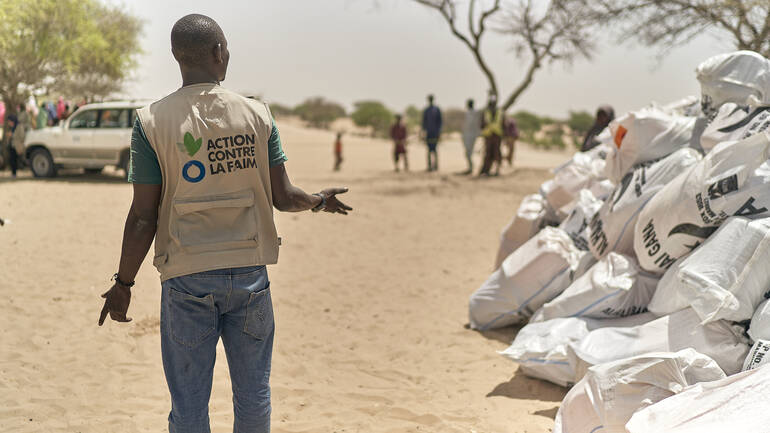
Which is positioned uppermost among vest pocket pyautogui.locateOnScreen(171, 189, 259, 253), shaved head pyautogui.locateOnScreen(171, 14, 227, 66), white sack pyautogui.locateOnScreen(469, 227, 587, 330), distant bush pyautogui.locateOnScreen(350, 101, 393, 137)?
distant bush pyautogui.locateOnScreen(350, 101, 393, 137)

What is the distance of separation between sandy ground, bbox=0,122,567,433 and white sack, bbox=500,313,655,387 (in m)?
Answer: 0.11

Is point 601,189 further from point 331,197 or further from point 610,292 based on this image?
point 331,197

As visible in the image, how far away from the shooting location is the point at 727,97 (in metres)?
3.54

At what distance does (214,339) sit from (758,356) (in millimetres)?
1930

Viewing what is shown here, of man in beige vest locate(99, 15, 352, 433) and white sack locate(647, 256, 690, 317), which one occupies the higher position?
man in beige vest locate(99, 15, 352, 433)

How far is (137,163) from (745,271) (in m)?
2.34

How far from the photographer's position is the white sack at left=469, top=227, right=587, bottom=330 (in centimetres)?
412

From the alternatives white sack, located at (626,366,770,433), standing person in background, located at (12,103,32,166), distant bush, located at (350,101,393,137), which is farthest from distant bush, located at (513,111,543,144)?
white sack, located at (626,366,770,433)

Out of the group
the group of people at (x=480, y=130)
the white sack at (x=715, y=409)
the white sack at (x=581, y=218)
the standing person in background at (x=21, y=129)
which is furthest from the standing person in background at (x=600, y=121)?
the standing person in background at (x=21, y=129)

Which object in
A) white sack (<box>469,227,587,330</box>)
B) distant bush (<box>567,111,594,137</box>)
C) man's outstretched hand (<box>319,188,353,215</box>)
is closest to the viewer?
A: man's outstretched hand (<box>319,188,353,215</box>)

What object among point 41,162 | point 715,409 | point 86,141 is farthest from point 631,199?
point 41,162

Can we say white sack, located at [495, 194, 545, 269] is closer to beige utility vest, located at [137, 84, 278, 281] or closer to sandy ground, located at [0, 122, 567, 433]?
sandy ground, located at [0, 122, 567, 433]

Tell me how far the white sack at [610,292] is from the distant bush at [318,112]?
147 ft

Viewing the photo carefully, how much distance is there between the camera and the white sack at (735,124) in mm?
3145
